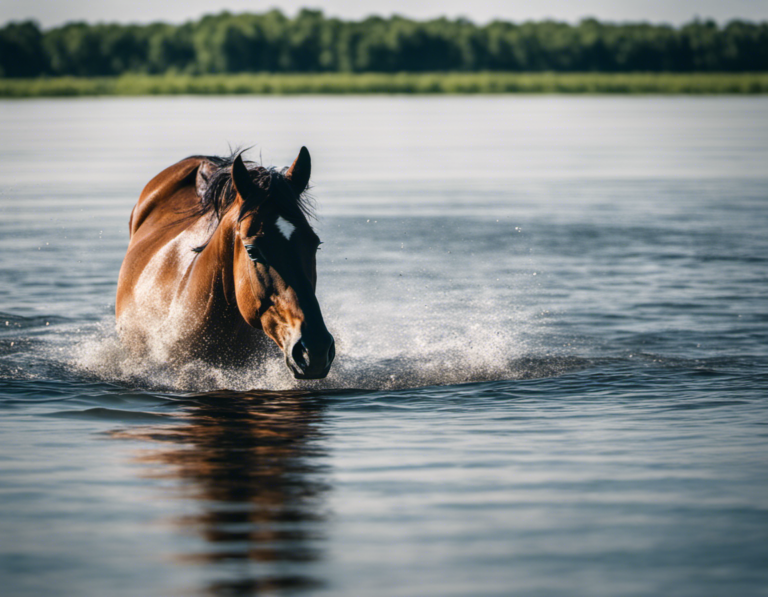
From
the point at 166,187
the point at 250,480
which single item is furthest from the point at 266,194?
the point at 166,187

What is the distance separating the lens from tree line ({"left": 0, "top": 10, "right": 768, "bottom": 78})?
115 meters

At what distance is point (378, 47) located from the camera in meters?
129

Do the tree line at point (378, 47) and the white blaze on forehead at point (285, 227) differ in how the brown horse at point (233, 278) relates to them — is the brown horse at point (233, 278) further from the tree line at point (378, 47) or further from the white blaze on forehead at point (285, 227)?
the tree line at point (378, 47)

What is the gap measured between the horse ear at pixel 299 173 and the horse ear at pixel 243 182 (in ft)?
0.75

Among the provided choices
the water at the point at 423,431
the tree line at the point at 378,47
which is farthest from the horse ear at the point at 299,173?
the tree line at the point at 378,47

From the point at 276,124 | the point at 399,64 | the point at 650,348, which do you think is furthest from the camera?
the point at 399,64

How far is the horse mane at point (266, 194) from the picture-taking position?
622 cm

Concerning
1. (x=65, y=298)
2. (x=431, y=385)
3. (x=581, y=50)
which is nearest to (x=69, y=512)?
(x=431, y=385)

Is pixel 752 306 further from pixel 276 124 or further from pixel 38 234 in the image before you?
pixel 276 124

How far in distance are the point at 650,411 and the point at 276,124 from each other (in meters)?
43.3

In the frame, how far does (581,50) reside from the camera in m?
121

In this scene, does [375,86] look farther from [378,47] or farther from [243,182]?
[243,182]

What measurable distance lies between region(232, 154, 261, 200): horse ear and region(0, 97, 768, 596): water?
1.36 m

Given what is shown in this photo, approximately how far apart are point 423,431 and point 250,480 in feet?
4.61
